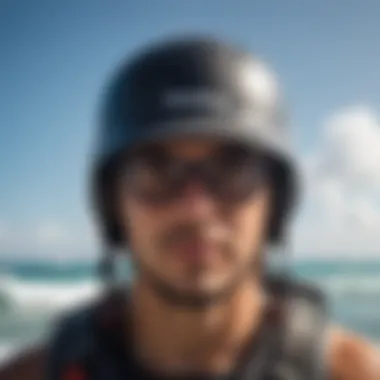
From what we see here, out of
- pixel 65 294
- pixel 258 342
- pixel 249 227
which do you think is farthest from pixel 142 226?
pixel 65 294

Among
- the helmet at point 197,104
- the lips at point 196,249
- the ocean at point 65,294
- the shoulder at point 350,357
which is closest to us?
the lips at point 196,249

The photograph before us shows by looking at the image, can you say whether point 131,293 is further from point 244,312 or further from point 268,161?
point 268,161

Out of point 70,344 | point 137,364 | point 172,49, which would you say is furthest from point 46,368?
point 172,49

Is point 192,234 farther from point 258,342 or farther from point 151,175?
point 258,342

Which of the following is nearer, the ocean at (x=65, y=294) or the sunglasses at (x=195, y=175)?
the sunglasses at (x=195, y=175)

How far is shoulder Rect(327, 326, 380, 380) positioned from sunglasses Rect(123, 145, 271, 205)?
0.43m

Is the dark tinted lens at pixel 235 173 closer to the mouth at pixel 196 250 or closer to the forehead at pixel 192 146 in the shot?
the forehead at pixel 192 146

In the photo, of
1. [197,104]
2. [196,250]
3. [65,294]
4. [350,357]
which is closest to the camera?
[196,250]

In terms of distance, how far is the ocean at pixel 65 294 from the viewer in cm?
376

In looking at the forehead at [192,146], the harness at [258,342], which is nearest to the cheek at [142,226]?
the forehead at [192,146]

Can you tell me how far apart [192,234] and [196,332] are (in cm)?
31

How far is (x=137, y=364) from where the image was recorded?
1894mm

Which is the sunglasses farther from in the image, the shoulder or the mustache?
the shoulder

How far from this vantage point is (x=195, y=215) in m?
1.68
